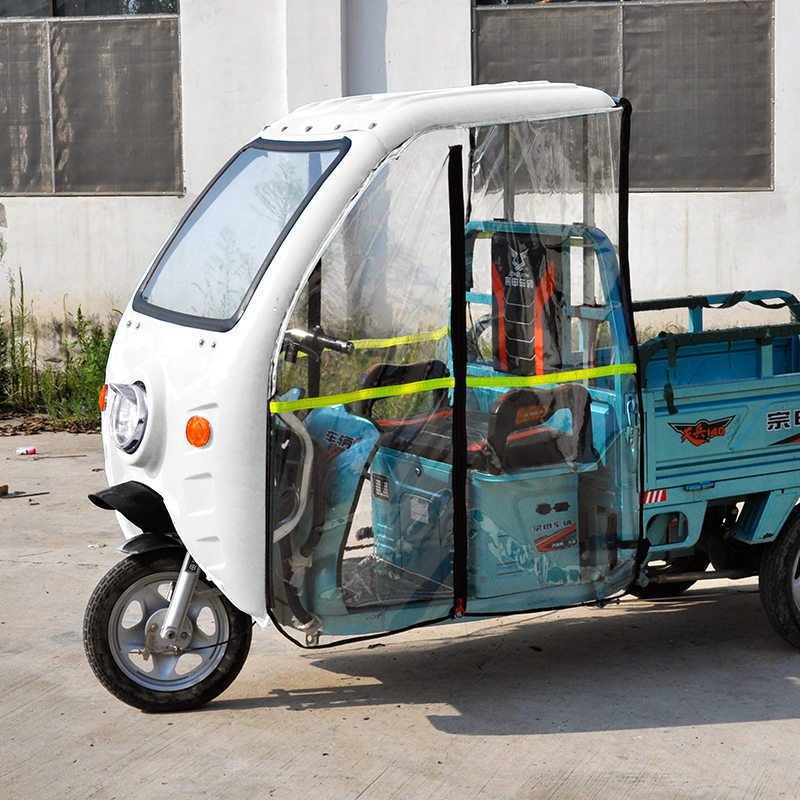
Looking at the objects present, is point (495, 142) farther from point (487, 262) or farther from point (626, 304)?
point (626, 304)

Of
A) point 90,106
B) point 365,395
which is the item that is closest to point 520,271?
point 365,395

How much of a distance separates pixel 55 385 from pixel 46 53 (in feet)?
9.55

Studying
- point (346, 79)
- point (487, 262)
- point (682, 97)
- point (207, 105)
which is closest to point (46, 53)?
point (207, 105)

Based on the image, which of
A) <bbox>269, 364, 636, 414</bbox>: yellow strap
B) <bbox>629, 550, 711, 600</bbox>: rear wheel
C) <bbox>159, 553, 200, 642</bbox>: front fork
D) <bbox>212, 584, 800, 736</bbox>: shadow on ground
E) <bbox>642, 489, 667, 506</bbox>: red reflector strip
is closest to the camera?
<bbox>269, 364, 636, 414</bbox>: yellow strap

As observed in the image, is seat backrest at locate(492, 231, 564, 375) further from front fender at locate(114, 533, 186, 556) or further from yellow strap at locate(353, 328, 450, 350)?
Answer: front fender at locate(114, 533, 186, 556)

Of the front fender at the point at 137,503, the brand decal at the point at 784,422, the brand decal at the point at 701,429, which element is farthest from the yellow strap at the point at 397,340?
the brand decal at the point at 784,422

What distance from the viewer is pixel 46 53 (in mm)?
10586

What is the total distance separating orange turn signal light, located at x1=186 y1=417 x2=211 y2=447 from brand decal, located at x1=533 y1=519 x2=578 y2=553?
1234mm

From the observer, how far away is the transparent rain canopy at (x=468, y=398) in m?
4.01

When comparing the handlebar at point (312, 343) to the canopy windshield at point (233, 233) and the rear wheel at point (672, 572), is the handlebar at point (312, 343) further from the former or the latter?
the rear wheel at point (672, 572)

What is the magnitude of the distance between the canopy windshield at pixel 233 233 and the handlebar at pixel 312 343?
208 mm

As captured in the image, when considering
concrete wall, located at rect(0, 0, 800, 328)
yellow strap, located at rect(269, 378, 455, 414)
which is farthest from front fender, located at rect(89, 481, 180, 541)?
concrete wall, located at rect(0, 0, 800, 328)

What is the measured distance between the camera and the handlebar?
3883 mm

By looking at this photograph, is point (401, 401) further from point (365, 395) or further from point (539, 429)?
point (539, 429)
